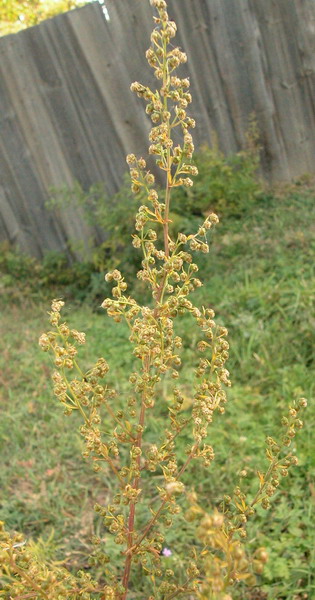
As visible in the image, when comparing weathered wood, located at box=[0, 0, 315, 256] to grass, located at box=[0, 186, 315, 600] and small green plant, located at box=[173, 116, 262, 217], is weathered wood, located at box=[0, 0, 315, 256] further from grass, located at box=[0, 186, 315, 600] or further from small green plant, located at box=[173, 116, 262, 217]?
grass, located at box=[0, 186, 315, 600]

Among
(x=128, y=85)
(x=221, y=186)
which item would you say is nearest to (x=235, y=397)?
(x=221, y=186)

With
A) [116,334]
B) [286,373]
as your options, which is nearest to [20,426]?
[116,334]

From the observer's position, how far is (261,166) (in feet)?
15.2

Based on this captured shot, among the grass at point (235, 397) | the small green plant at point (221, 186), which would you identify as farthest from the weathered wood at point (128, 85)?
the grass at point (235, 397)

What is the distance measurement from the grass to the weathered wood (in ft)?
2.24

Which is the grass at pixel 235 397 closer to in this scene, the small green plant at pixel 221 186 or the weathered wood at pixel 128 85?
→ the small green plant at pixel 221 186

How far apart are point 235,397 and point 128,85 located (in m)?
2.85

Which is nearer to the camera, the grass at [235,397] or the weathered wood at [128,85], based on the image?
the grass at [235,397]

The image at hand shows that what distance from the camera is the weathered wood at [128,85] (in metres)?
4.29

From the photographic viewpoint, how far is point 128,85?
178 inches

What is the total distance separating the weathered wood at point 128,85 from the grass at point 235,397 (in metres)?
0.68

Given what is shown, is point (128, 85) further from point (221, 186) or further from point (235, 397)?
point (235, 397)

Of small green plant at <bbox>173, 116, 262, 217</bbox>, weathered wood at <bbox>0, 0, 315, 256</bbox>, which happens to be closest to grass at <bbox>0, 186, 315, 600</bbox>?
small green plant at <bbox>173, 116, 262, 217</bbox>

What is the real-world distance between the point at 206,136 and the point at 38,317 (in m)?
1.97
